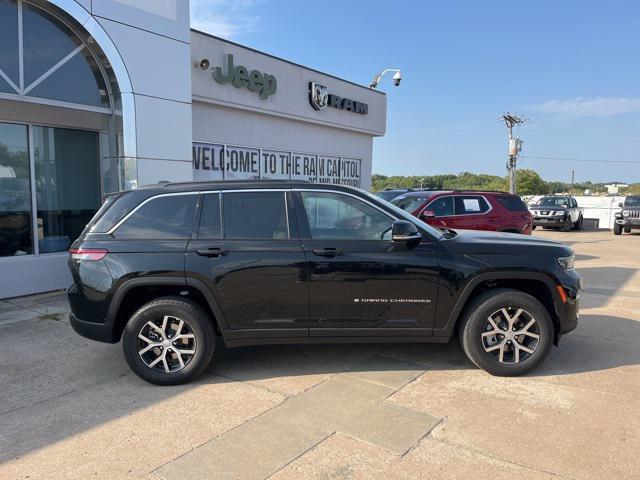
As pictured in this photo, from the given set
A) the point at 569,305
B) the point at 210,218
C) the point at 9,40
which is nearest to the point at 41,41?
the point at 9,40

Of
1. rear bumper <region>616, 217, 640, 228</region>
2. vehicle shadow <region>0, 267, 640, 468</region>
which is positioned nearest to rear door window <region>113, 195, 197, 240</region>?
vehicle shadow <region>0, 267, 640, 468</region>

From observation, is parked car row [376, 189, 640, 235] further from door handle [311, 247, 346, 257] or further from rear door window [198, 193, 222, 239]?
rear door window [198, 193, 222, 239]

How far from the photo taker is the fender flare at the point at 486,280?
4410 millimetres

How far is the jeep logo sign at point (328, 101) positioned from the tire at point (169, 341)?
932 cm

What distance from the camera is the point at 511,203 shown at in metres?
10.8

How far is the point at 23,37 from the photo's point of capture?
7.19m

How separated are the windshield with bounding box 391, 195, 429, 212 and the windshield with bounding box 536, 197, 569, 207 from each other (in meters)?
16.7

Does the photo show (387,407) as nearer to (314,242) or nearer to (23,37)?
(314,242)

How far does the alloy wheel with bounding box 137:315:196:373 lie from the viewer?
171 inches

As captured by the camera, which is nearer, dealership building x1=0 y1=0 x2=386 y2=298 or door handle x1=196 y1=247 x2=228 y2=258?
door handle x1=196 y1=247 x2=228 y2=258

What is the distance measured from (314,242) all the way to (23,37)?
5898 millimetres

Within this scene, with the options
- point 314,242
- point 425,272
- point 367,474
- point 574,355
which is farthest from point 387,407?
point 574,355

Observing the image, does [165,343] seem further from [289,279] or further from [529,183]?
[529,183]

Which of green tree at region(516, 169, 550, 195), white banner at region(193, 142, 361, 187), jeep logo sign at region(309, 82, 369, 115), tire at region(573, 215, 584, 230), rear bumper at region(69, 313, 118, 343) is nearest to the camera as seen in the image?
rear bumper at region(69, 313, 118, 343)
